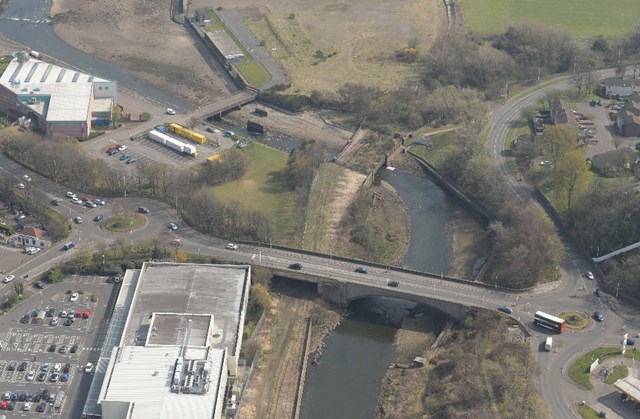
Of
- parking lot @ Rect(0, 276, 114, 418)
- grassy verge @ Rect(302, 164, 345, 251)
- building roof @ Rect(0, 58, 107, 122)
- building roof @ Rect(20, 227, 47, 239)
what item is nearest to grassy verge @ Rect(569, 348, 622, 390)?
grassy verge @ Rect(302, 164, 345, 251)

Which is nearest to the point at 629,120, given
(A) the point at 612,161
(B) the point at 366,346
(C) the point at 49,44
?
(A) the point at 612,161

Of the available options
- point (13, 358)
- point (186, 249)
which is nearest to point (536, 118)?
point (186, 249)

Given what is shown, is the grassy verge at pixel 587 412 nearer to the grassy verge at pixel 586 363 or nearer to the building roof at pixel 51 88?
the grassy verge at pixel 586 363

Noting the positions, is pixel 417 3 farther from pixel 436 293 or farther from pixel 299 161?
pixel 436 293

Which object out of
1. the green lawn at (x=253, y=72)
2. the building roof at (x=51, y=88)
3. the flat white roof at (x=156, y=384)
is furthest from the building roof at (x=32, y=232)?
the green lawn at (x=253, y=72)

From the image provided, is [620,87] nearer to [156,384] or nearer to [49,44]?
[156,384]

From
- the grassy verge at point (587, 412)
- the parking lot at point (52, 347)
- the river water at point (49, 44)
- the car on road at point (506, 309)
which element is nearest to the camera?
the grassy verge at point (587, 412)

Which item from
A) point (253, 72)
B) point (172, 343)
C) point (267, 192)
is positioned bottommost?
point (172, 343)

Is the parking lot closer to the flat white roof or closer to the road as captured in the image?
the flat white roof
